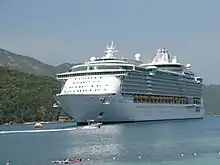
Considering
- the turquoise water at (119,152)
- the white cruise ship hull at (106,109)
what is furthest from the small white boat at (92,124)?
the turquoise water at (119,152)

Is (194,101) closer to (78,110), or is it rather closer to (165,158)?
(78,110)

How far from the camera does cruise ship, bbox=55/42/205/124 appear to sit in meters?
120

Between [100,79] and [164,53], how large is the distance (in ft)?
199

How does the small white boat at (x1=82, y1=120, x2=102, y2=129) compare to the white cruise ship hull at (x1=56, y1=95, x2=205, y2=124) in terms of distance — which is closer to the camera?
the small white boat at (x1=82, y1=120, x2=102, y2=129)

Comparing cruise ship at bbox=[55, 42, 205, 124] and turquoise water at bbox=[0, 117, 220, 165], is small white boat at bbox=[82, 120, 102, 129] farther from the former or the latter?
turquoise water at bbox=[0, 117, 220, 165]

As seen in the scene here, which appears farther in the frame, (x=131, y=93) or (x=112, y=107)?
(x=131, y=93)

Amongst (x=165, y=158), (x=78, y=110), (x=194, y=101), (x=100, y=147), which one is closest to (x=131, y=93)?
(x=78, y=110)

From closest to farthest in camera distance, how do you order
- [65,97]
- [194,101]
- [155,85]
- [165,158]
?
[165,158] < [65,97] < [155,85] < [194,101]

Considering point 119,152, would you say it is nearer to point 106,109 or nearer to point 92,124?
point 92,124

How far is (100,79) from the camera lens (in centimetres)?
12469

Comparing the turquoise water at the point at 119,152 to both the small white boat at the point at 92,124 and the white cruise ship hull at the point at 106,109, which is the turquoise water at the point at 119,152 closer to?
the small white boat at the point at 92,124

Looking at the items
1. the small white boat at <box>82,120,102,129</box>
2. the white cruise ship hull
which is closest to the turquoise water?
the small white boat at <box>82,120,102,129</box>

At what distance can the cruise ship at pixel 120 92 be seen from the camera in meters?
120

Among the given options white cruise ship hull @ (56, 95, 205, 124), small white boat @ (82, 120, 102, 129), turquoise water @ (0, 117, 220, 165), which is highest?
white cruise ship hull @ (56, 95, 205, 124)
